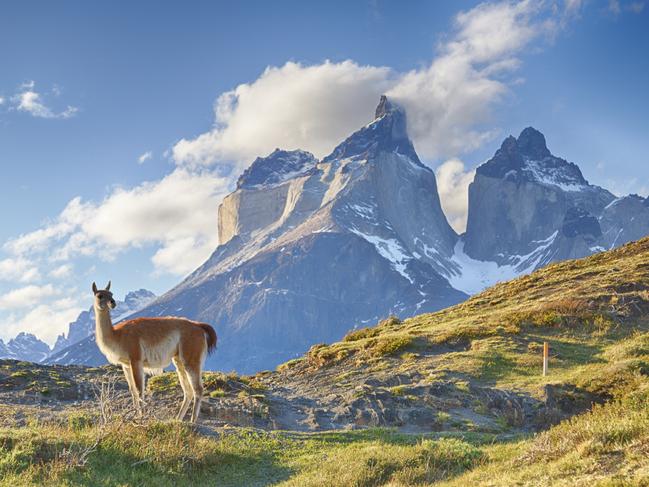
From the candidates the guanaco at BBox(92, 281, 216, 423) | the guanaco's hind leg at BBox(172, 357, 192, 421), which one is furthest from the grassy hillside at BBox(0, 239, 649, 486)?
the guanaco at BBox(92, 281, 216, 423)

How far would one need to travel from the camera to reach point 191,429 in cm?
1488

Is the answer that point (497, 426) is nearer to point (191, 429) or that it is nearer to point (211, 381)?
point (191, 429)

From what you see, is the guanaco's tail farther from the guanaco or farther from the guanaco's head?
the guanaco's head

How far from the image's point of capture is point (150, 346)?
15.7m

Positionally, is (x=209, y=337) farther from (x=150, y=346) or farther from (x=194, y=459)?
(x=194, y=459)

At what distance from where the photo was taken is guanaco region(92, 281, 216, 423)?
15.4 metres

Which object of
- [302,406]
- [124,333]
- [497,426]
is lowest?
[497,426]

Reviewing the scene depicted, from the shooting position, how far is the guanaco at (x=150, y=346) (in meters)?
15.4

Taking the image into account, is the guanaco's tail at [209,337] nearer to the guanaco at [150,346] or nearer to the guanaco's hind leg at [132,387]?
the guanaco at [150,346]

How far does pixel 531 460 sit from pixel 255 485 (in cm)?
583

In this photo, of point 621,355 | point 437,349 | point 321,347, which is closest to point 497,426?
point 621,355

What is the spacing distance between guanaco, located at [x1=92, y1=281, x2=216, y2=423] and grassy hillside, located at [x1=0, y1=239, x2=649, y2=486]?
4.40 ft

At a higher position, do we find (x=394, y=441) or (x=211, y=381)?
(x=211, y=381)

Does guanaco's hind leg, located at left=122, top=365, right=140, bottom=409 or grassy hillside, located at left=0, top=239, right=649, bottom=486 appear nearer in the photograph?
grassy hillside, located at left=0, top=239, right=649, bottom=486
